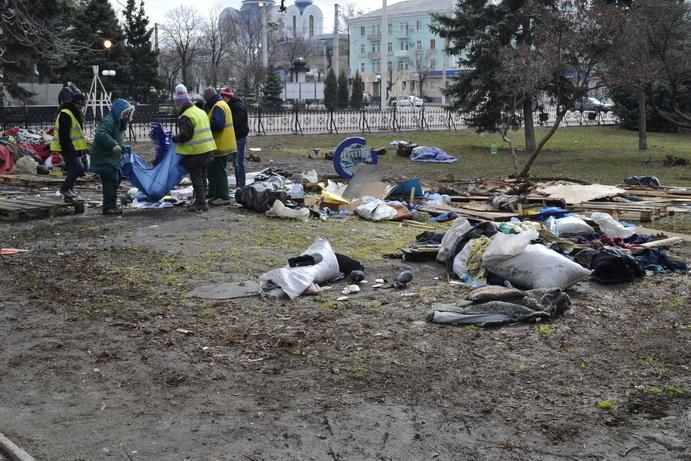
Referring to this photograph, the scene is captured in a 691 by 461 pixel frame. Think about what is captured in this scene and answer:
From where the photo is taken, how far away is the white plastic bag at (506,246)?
25.7ft

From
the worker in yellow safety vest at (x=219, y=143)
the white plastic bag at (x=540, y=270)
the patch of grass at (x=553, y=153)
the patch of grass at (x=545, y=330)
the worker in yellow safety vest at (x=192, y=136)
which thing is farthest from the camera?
the patch of grass at (x=553, y=153)

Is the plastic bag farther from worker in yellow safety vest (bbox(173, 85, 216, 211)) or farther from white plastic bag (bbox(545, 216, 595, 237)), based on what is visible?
worker in yellow safety vest (bbox(173, 85, 216, 211))

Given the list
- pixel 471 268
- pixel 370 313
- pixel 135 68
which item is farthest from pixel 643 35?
pixel 135 68

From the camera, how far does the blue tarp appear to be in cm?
1295

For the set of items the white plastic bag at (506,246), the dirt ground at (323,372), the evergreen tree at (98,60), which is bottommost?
the dirt ground at (323,372)

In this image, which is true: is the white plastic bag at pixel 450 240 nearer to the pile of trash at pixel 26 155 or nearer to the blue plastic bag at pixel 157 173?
the blue plastic bag at pixel 157 173

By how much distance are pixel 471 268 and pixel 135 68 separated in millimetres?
47560

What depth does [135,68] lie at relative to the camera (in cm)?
5209

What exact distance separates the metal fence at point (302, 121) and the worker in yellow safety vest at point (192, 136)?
1652 cm

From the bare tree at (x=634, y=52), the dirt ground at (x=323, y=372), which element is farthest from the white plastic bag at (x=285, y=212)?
the bare tree at (x=634, y=52)

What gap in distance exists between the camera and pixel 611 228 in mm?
10758

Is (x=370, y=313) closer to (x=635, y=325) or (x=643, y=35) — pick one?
(x=635, y=325)

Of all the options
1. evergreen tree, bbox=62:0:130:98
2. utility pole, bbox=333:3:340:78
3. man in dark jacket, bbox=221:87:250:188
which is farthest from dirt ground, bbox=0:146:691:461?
utility pole, bbox=333:3:340:78

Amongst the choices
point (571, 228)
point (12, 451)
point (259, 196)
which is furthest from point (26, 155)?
point (12, 451)
